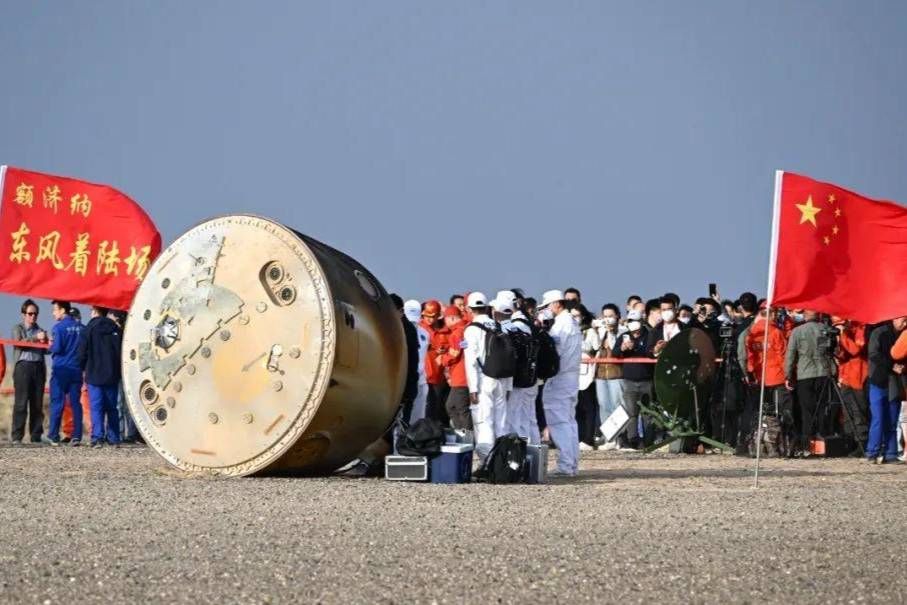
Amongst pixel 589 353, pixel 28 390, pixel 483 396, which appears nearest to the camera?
pixel 483 396

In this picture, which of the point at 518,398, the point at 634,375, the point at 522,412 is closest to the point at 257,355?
the point at 518,398

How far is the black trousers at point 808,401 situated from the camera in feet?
74.4

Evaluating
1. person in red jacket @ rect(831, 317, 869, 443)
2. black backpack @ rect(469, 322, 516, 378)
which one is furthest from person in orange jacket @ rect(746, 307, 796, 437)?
black backpack @ rect(469, 322, 516, 378)

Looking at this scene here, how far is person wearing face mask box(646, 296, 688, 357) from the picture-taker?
2548cm

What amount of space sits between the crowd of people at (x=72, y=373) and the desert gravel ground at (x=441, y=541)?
24.8 ft

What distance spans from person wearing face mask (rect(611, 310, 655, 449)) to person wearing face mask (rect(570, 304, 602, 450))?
45cm

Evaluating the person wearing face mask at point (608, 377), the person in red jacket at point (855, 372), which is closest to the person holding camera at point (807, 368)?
the person in red jacket at point (855, 372)

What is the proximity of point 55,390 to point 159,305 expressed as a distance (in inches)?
370

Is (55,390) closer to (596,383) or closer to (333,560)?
(596,383)

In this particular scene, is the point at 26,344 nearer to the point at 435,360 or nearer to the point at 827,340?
the point at 435,360

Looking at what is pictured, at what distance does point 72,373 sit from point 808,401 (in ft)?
35.9

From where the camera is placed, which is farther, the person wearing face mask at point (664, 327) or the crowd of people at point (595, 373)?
the person wearing face mask at point (664, 327)

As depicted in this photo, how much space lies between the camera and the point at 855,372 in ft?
71.8

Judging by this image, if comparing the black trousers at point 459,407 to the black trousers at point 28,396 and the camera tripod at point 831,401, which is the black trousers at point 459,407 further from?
the black trousers at point 28,396
